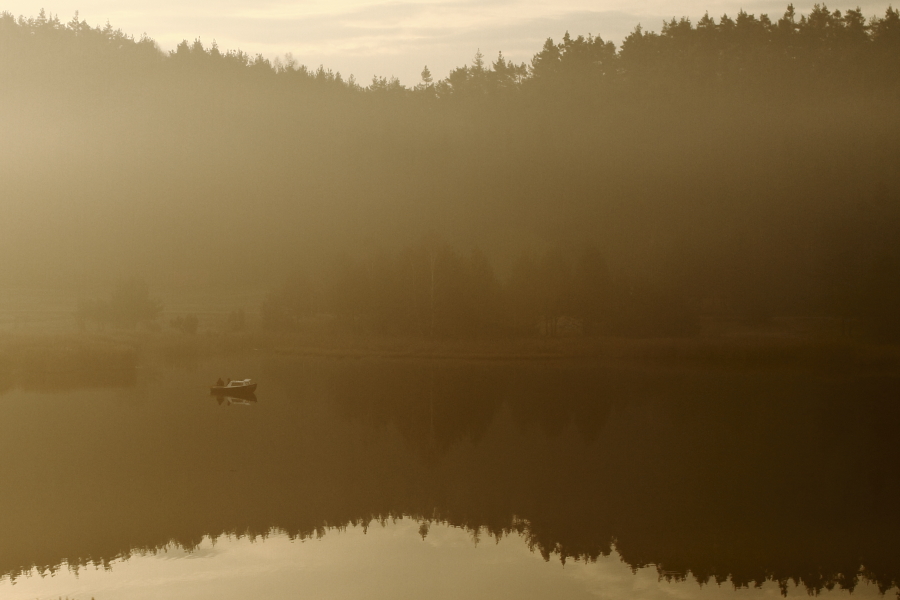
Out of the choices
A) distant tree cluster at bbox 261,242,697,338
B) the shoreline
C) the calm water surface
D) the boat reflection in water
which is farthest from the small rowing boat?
distant tree cluster at bbox 261,242,697,338

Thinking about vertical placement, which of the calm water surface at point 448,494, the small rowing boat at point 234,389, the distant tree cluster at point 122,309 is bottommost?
the calm water surface at point 448,494

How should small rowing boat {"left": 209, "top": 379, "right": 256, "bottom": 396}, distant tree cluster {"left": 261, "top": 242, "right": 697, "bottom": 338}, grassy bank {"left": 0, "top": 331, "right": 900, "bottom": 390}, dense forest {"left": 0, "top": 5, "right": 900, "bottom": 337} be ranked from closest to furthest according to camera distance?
small rowing boat {"left": 209, "top": 379, "right": 256, "bottom": 396}, grassy bank {"left": 0, "top": 331, "right": 900, "bottom": 390}, distant tree cluster {"left": 261, "top": 242, "right": 697, "bottom": 338}, dense forest {"left": 0, "top": 5, "right": 900, "bottom": 337}

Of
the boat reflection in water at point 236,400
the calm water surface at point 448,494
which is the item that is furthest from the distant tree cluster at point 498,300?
the boat reflection in water at point 236,400

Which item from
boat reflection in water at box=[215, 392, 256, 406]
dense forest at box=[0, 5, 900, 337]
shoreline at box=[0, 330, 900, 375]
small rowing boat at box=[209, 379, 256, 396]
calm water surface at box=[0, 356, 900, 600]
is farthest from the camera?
dense forest at box=[0, 5, 900, 337]

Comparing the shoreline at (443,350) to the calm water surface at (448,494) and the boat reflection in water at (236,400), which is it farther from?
the boat reflection in water at (236,400)

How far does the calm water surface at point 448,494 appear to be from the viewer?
2372 cm

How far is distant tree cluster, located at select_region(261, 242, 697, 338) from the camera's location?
80750 mm

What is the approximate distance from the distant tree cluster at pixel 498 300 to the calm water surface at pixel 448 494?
25306mm

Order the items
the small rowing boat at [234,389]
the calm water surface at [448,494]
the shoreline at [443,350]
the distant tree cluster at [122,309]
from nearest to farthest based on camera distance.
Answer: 1. the calm water surface at [448,494]
2. the small rowing boat at [234,389]
3. the shoreline at [443,350]
4. the distant tree cluster at [122,309]

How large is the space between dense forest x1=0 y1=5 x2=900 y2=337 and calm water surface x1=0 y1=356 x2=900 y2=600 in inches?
1337

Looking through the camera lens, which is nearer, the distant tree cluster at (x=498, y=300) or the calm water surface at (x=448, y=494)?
the calm water surface at (x=448, y=494)

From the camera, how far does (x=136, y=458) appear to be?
36938 millimetres

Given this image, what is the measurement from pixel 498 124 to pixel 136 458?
119614mm

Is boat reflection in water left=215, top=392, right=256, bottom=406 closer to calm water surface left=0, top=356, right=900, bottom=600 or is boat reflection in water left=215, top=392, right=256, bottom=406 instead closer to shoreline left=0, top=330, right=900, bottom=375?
calm water surface left=0, top=356, right=900, bottom=600
